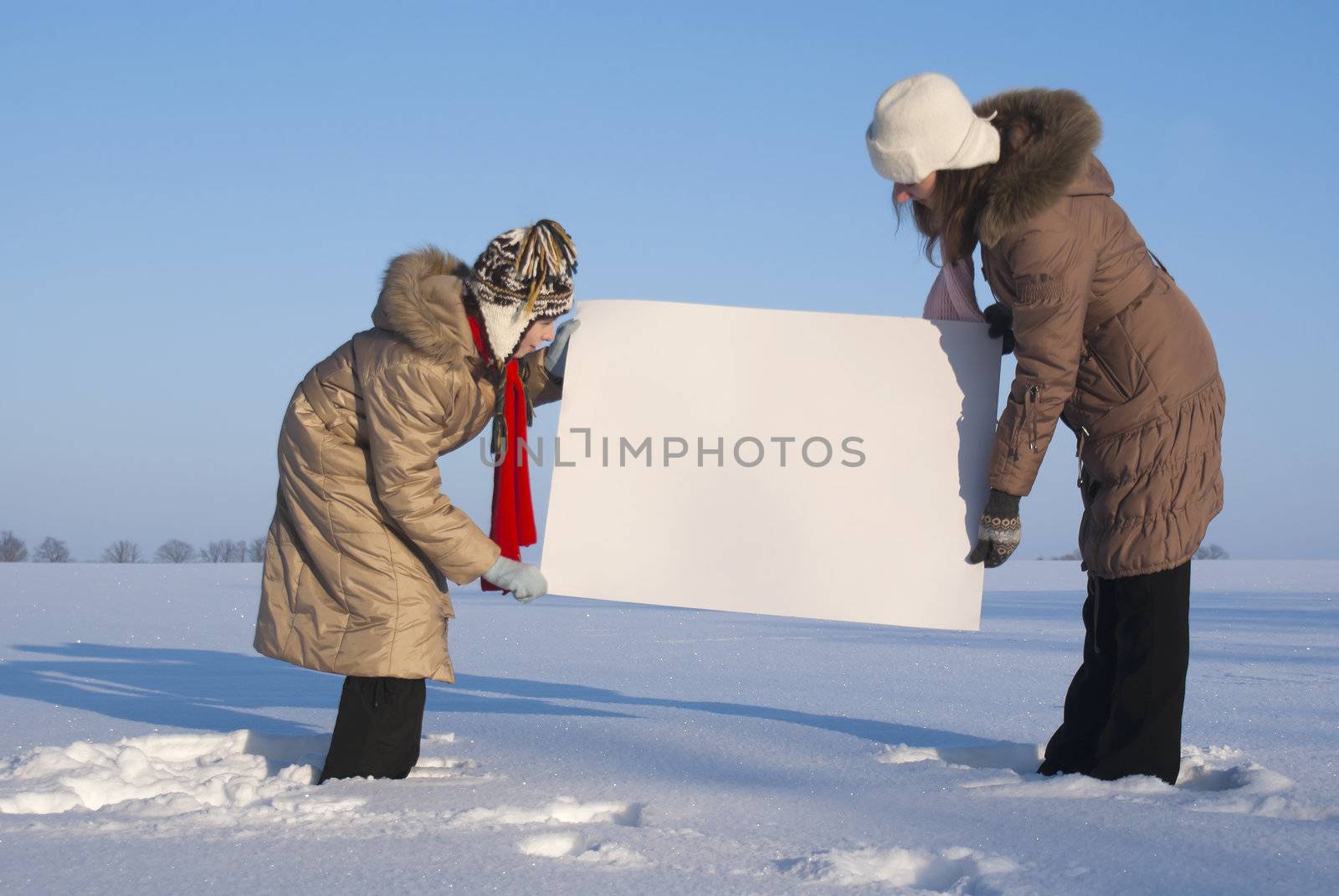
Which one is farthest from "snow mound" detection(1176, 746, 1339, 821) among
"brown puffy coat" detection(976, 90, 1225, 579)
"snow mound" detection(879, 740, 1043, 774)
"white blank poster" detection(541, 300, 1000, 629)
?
"white blank poster" detection(541, 300, 1000, 629)

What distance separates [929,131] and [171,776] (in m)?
1.97

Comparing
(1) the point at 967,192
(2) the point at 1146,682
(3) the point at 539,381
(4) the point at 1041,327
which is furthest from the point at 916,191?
(2) the point at 1146,682

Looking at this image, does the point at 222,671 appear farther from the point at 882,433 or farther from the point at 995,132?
the point at 995,132

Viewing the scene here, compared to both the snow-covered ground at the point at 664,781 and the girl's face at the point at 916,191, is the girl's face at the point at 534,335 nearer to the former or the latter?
the girl's face at the point at 916,191

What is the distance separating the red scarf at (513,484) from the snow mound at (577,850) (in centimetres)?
81

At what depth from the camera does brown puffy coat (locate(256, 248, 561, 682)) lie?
2.24 metres

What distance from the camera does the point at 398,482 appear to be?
7.36ft

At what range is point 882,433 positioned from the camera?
8.19 ft

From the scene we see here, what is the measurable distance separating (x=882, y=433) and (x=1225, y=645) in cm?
337

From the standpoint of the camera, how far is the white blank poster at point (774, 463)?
8.07ft

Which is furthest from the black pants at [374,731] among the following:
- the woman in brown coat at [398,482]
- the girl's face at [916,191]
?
the girl's face at [916,191]

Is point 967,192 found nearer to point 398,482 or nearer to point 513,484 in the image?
point 513,484

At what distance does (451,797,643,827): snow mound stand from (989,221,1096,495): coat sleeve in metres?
1.01

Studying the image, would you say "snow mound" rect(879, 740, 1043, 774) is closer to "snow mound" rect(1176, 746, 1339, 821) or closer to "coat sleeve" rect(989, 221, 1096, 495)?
"snow mound" rect(1176, 746, 1339, 821)
